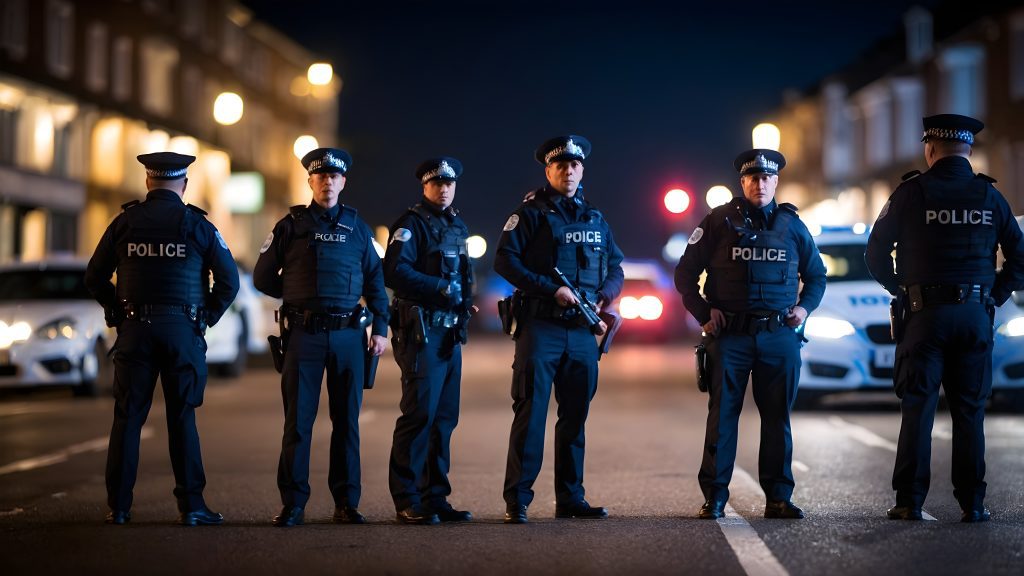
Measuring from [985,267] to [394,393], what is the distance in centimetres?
1183

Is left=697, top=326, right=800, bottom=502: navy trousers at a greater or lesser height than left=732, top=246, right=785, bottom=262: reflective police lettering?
lesser

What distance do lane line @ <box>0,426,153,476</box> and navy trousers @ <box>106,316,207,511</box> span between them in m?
2.92

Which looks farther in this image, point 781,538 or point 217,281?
point 217,281

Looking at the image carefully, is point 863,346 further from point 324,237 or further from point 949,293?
point 324,237

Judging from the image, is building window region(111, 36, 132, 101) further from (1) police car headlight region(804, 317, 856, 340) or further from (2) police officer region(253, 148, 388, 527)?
(2) police officer region(253, 148, 388, 527)

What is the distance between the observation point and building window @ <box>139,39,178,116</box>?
48.9 metres

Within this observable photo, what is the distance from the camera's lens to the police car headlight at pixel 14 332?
17.2m

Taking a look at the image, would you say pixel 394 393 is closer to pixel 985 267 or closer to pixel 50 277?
pixel 50 277

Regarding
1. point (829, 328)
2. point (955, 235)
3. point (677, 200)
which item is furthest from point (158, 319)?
point (677, 200)

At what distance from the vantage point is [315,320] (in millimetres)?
8352

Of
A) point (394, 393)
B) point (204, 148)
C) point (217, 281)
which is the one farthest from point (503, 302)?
point (204, 148)

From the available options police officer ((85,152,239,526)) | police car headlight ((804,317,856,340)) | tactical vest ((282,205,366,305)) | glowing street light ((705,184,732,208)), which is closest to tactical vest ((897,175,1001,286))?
tactical vest ((282,205,366,305))

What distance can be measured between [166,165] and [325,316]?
3.81ft

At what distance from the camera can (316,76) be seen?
28.5 m
